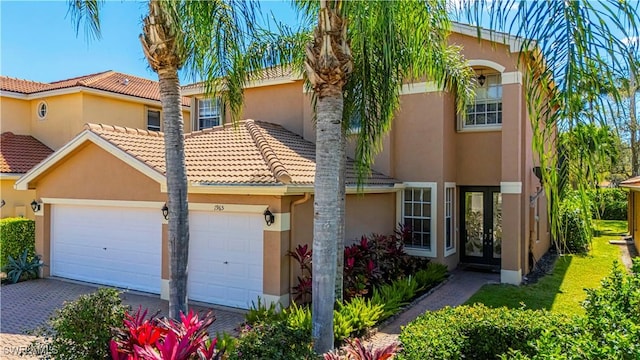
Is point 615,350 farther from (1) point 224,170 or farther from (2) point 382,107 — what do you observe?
(1) point 224,170

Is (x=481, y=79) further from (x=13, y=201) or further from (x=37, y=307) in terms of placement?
(x=13, y=201)

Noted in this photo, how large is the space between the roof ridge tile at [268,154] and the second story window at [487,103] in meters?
7.96

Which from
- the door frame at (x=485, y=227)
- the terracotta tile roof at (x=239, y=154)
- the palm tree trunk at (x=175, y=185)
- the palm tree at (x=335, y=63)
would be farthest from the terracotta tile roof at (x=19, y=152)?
the door frame at (x=485, y=227)

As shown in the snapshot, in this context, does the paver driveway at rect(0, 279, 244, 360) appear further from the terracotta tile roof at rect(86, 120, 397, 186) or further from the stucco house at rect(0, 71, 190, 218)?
the stucco house at rect(0, 71, 190, 218)

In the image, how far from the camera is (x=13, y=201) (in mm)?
20672

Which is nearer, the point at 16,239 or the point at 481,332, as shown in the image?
the point at 481,332

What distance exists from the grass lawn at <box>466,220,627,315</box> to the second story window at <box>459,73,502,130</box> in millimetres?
5146

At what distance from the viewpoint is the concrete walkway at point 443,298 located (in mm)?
10309

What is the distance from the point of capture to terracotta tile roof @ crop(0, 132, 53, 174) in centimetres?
2064

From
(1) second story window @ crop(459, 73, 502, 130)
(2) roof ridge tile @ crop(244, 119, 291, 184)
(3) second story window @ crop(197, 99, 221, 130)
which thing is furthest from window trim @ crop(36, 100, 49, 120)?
(1) second story window @ crop(459, 73, 502, 130)

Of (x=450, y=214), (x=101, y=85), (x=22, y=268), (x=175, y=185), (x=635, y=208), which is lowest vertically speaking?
(x=22, y=268)

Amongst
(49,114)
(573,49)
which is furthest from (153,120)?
(573,49)

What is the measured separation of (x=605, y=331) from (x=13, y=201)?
23.5 meters

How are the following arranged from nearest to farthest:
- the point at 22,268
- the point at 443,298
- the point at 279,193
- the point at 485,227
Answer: the point at 279,193 < the point at 443,298 < the point at 22,268 < the point at 485,227
